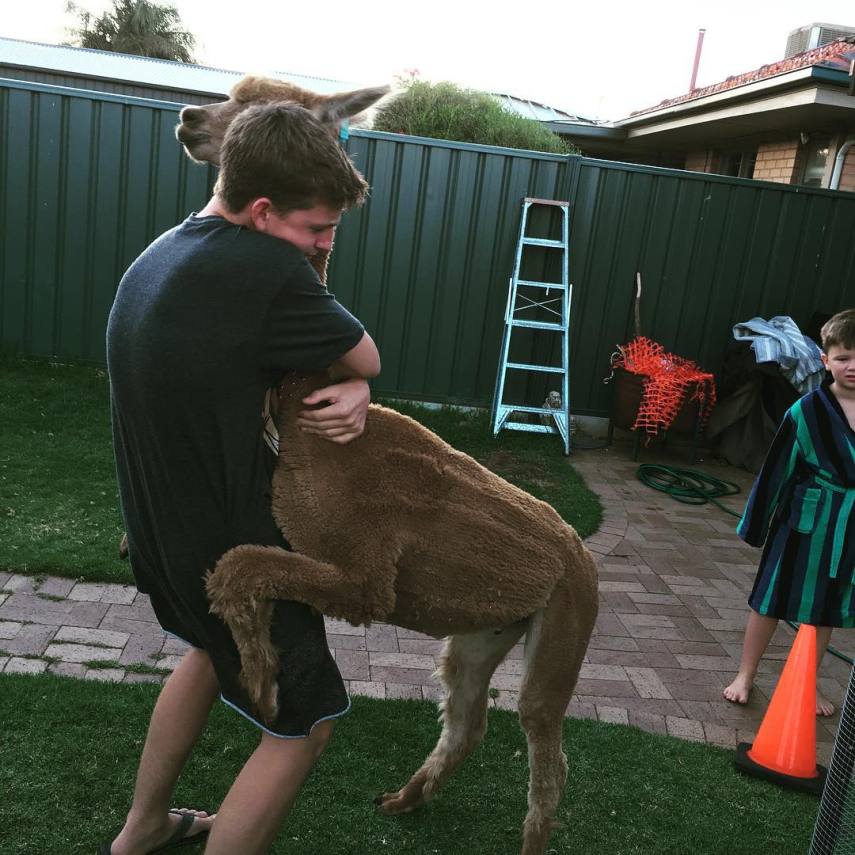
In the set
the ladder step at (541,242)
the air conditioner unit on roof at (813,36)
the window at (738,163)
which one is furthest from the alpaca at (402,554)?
the air conditioner unit on roof at (813,36)

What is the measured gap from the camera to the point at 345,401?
1.73 meters

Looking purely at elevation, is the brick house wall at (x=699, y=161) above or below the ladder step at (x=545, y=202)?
above

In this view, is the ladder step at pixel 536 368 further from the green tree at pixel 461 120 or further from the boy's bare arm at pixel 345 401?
the boy's bare arm at pixel 345 401

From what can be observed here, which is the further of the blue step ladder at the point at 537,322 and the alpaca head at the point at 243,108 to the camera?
the blue step ladder at the point at 537,322

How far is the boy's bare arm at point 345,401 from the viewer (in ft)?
5.65

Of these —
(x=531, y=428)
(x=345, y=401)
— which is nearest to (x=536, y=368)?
(x=531, y=428)

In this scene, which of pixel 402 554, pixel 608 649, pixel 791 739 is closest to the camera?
pixel 402 554

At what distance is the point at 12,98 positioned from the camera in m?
7.50

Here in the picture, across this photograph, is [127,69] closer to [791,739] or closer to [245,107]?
[245,107]

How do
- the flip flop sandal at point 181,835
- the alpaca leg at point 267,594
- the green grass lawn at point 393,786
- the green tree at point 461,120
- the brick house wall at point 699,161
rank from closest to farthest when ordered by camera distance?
1. the alpaca leg at point 267,594
2. the flip flop sandal at point 181,835
3. the green grass lawn at point 393,786
4. the green tree at point 461,120
5. the brick house wall at point 699,161

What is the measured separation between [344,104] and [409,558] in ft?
3.52

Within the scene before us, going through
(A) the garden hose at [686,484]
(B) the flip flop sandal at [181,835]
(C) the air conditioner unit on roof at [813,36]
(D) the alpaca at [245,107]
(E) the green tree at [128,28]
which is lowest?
(A) the garden hose at [686,484]

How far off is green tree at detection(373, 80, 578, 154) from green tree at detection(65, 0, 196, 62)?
26332mm

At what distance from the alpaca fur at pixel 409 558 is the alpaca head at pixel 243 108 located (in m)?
0.65
